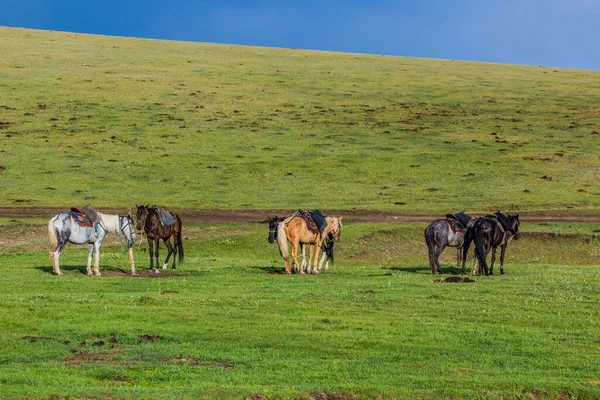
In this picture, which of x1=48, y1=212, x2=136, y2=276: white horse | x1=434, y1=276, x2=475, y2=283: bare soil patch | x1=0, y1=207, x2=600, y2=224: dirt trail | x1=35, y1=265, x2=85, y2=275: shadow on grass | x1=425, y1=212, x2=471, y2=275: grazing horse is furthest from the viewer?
x1=0, y1=207, x2=600, y2=224: dirt trail

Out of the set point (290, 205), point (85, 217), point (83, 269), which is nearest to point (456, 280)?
point (85, 217)

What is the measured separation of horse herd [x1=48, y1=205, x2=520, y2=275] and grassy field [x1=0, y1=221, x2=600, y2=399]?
103 cm

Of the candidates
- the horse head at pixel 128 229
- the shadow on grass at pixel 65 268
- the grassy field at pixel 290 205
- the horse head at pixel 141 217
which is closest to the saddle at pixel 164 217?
the horse head at pixel 141 217

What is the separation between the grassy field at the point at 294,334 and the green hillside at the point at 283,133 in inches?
988

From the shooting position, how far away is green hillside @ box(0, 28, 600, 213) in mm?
57750

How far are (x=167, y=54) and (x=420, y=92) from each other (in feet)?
110

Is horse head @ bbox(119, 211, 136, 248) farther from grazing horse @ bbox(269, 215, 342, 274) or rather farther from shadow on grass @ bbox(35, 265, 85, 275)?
grazing horse @ bbox(269, 215, 342, 274)

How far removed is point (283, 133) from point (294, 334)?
55.6 meters

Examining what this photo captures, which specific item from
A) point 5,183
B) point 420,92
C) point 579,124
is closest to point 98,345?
point 5,183

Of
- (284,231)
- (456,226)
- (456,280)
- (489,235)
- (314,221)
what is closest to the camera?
(456,280)

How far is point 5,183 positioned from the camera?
191 feet

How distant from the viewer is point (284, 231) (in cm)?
3059

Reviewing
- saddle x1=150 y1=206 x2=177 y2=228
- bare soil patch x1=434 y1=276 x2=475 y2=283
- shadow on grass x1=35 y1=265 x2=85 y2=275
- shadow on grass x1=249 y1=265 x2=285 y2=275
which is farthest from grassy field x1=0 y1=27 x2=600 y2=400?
saddle x1=150 y1=206 x2=177 y2=228

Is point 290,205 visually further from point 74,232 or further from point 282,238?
point 74,232
